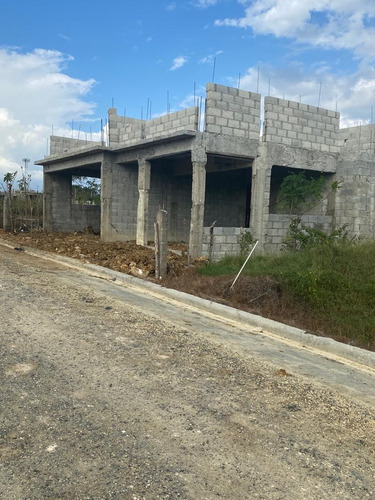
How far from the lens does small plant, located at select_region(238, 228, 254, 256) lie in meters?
13.1

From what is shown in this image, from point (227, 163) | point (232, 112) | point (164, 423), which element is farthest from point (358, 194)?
point (164, 423)

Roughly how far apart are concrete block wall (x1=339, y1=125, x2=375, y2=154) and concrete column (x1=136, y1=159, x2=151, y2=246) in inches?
261

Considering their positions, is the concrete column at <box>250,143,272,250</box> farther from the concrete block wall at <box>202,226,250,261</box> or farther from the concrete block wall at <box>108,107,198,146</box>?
the concrete block wall at <box>108,107,198,146</box>

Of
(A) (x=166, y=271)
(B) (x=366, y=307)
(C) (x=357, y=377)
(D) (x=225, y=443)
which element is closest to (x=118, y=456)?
(D) (x=225, y=443)

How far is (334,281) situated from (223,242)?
4931mm

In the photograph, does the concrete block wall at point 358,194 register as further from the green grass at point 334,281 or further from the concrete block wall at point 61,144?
the concrete block wall at point 61,144

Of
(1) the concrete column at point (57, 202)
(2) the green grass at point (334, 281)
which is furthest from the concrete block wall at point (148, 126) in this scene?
(1) the concrete column at point (57, 202)

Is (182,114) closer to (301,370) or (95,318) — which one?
(95,318)

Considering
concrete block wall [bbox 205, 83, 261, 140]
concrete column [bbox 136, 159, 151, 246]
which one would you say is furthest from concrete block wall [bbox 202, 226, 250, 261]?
concrete column [bbox 136, 159, 151, 246]

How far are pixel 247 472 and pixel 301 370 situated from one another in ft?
7.53

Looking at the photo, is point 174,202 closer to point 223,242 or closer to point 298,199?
point 223,242

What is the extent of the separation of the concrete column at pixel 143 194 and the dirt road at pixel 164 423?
9.91 meters

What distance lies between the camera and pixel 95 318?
259 inches

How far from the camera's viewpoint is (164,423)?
3.49 m
